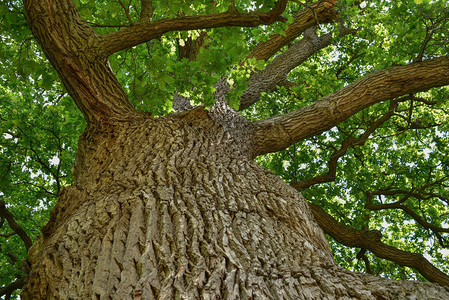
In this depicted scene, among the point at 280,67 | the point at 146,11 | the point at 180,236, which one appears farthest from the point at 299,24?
the point at 180,236

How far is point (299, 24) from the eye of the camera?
614cm

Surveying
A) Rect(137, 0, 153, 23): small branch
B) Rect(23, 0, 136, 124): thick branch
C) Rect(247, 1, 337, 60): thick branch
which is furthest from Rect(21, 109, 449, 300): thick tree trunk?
Rect(247, 1, 337, 60): thick branch

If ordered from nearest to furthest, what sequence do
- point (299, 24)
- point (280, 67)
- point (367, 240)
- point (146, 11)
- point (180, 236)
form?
point (180, 236)
point (146, 11)
point (367, 240)
point (299, 24)
point (280, 67)

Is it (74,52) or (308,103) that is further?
(308,103)

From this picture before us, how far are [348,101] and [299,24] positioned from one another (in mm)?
2326

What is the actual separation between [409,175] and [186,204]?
24.5ft

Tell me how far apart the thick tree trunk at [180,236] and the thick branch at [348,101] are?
4.36 feet

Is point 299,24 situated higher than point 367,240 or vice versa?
point 299,24

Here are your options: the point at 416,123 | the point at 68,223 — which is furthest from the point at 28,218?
the point at 416,123

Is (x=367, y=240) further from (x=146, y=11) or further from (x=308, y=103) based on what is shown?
(x=146, y=11)

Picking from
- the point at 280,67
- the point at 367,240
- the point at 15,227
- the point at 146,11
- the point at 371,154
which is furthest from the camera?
the point at 371,154

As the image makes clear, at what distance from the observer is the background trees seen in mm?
4945

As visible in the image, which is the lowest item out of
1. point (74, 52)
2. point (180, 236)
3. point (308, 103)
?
point (180, 236)

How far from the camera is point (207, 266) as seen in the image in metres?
1.66
